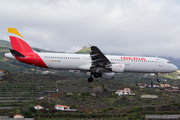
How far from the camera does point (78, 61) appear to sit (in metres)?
44.3

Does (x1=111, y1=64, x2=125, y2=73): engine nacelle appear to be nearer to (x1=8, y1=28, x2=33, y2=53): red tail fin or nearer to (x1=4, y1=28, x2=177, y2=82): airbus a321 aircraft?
(x1=4, y1=28, x2=177, y2=82): airbus a321 aircraft

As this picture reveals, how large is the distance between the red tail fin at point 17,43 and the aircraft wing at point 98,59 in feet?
40.4

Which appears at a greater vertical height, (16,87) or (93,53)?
(93,53)

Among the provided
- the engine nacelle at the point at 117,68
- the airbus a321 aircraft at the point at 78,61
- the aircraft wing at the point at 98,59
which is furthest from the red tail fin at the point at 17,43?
the engine nacelle at the point at 117,68

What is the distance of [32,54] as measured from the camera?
43969mm

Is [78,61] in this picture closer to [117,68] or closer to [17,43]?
[117,68]

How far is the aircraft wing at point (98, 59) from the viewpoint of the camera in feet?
136

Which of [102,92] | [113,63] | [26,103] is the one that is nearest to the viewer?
[113,63]

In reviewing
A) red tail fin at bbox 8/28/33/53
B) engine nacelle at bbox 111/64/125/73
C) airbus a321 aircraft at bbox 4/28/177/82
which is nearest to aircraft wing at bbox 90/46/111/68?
airbus a321 aircraft at bbox 4/28/177/82

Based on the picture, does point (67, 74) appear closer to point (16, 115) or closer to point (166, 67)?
point (16, 115)

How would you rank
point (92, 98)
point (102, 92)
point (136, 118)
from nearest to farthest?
1. point (136, 118)
2. point (92, 98)
3. point (102, 92)

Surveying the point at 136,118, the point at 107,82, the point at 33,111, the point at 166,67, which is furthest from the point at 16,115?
the point at 107,82

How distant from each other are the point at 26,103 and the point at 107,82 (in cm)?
7264

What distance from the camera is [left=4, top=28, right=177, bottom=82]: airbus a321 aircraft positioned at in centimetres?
4284
